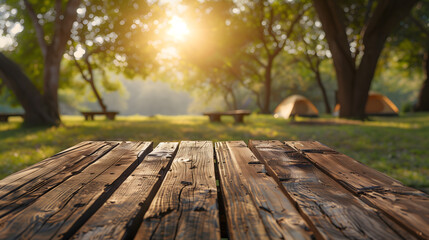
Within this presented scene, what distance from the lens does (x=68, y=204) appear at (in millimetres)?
1333

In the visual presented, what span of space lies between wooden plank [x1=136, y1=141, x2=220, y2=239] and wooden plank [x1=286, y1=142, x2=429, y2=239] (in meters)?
0.81

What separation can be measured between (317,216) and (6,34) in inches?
856

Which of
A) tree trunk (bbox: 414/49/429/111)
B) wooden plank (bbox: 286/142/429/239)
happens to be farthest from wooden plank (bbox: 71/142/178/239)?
tree trunk (bbox: 414/49/429/111)

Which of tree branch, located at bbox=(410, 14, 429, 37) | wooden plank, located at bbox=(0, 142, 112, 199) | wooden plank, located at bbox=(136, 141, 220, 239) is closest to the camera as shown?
wooden plank, located at bbox=(136, 141, 220, 239)

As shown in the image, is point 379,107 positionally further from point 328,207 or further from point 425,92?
point 328,207

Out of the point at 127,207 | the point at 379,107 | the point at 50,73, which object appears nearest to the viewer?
the point at 127,207

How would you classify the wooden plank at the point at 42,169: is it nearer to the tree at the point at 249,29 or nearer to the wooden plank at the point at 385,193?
the wooden plank at the point at 385,193

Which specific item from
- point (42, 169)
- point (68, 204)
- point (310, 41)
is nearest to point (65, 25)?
point (42, 169)

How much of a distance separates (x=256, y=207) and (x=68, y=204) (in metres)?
0.94

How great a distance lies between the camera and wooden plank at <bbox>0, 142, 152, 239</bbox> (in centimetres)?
112

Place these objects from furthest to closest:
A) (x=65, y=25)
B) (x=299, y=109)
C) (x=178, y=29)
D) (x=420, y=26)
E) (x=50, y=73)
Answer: (x=178, y=29), (x=420, y=26), (x=299, y=109), (x=50, y=73), (x=65, y=25)

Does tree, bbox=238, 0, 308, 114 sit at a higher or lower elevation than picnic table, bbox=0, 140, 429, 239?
higher

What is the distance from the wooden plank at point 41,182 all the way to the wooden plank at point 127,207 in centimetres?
44

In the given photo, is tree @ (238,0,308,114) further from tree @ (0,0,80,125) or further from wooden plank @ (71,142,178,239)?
wooden plank @ (71,142,178,239)
